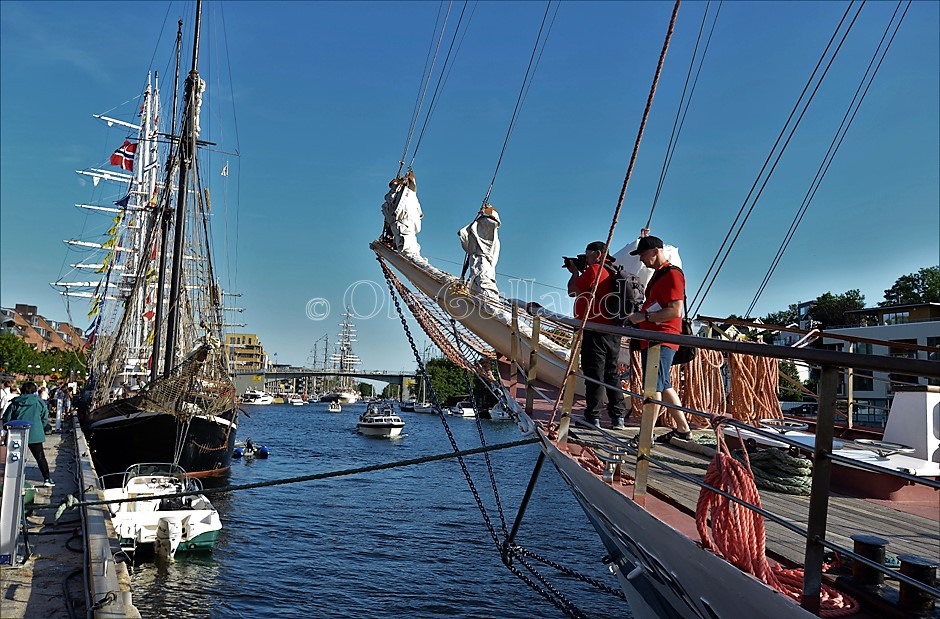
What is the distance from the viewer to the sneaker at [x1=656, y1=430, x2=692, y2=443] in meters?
5.97

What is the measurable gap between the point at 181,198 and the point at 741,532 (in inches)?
918

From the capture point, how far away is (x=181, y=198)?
23.2m

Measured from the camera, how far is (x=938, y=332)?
35.3 ft

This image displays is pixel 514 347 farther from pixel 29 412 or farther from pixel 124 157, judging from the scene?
pixel 124 157

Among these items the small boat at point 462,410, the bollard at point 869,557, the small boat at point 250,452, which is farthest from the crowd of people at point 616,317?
the small boat at point 462,410

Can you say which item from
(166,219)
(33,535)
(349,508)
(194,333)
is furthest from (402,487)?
(33,535)

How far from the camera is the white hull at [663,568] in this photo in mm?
2691

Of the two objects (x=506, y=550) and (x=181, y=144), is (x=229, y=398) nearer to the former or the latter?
(x=181, y=144)

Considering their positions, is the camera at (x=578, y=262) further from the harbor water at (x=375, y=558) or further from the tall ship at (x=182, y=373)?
the tall ship at (x=182, y=373)

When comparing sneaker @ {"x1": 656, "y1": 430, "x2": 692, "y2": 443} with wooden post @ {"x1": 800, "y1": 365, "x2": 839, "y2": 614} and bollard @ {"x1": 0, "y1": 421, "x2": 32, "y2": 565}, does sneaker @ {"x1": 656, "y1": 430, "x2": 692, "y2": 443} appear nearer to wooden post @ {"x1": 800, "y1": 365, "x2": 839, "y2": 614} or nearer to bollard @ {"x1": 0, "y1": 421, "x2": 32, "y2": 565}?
wooden post @ {"x1": 800, "y1": 365, "x2": 839, "y2": 614}

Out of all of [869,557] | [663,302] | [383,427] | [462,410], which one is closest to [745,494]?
[869,557]

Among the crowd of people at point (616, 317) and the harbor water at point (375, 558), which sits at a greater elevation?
the crowd of people at point (616, 317)

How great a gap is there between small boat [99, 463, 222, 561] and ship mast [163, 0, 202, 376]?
945 centimetres

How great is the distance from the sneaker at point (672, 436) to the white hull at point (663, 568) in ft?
4.50
